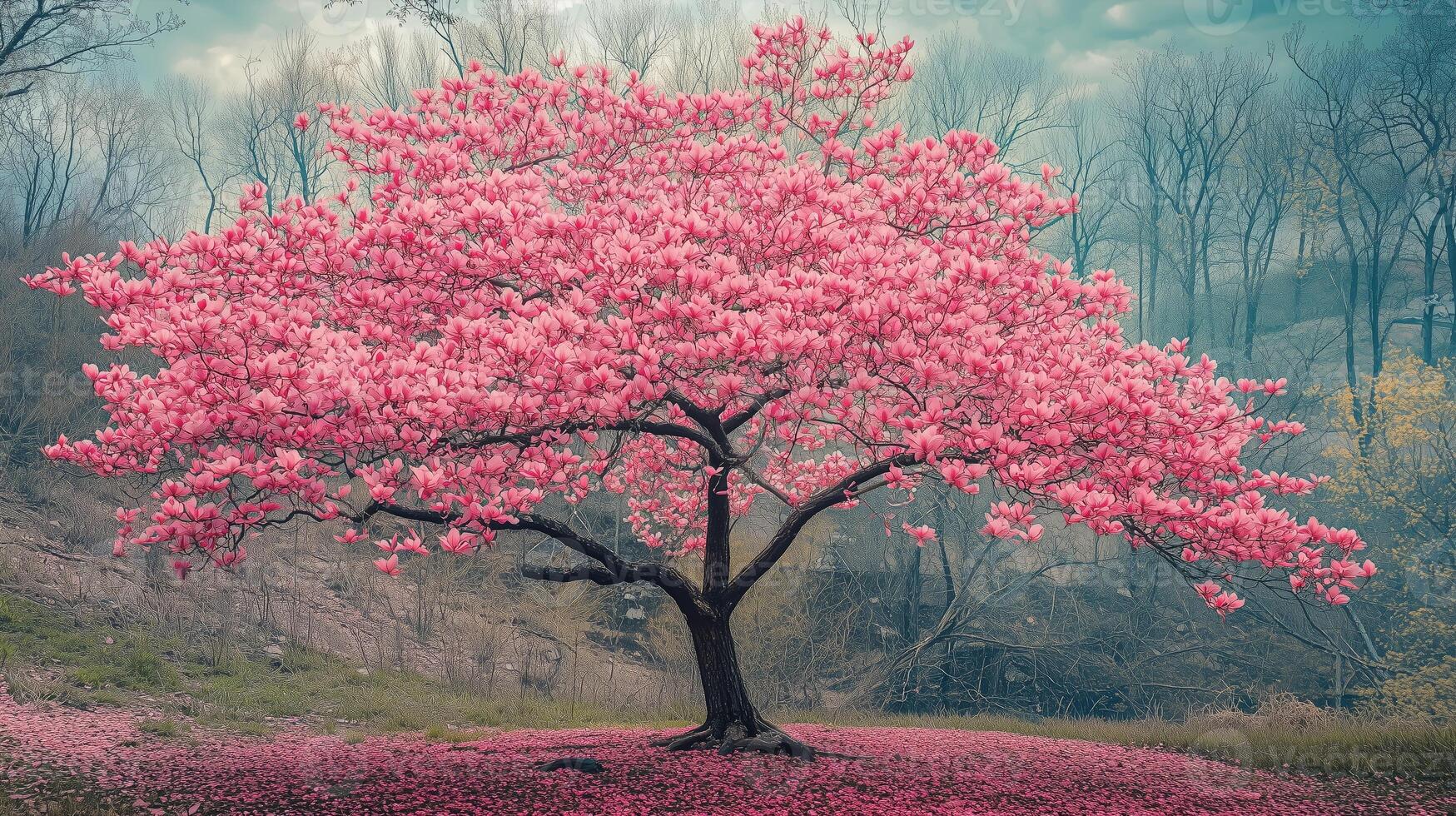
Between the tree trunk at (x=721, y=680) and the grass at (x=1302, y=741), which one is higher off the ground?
the tree trunk at (x=721, y=680)

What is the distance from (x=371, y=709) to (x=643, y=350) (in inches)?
486

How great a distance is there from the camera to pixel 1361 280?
33969 millimetres

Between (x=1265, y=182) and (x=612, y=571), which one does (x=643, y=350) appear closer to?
(x=612, y=571)

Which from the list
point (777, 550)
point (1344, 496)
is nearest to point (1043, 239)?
point (1344, 496)

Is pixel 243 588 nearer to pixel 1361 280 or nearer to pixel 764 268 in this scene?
pixel 764 268

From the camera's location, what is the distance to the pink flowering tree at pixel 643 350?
5.84m

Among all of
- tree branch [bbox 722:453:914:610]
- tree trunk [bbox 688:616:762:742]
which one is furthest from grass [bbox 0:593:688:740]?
tree branch [bbox 722:453:914:610]

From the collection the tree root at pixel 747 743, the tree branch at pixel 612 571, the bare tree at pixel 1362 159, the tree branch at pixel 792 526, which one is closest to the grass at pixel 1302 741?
the tree root at pixel 747 743

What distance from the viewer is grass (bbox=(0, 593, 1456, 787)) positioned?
1076 centimetres

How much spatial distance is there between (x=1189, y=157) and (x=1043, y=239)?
19.8 ft

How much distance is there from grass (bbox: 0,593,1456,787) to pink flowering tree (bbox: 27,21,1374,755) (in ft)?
16.5

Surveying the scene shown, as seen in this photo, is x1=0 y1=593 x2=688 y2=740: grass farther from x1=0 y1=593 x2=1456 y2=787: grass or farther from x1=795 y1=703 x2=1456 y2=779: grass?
x1=795 y1=703 x2=1456 y2=779: grass

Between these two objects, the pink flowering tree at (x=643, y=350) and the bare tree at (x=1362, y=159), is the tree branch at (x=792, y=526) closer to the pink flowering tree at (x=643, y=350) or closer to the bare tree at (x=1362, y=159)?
the pink flowering tree at (x=643, y=350)

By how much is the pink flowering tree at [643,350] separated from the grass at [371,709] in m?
5.04
